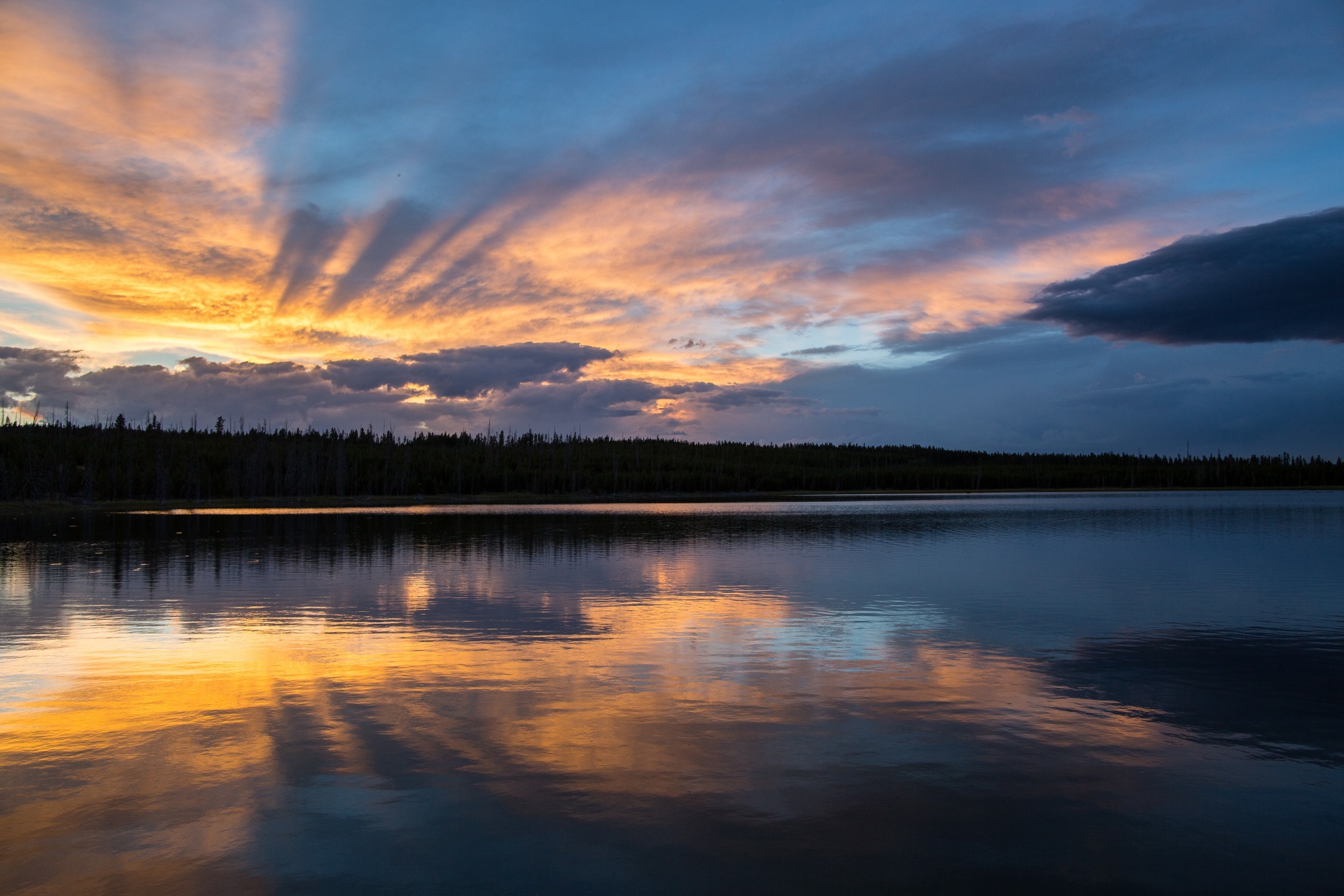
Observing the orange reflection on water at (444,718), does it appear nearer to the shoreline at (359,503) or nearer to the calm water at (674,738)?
the calm water at (674,738)

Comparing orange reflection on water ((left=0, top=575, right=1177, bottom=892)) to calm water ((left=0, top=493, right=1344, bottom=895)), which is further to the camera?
orange reflection on water ((left=0, top=575, right=1177, bottom=892))

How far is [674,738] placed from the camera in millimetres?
11625

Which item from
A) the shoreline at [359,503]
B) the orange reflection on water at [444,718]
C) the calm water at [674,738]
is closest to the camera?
the calm water at [674,738]

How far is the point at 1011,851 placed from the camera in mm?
8172

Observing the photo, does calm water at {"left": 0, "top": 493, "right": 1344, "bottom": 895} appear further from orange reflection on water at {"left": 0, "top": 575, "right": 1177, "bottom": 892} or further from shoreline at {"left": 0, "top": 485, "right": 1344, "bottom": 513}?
shoreline at {"left": 0, "top": 485, "right": 1344, "bottom": 513}

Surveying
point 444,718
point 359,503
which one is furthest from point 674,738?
point 359,503

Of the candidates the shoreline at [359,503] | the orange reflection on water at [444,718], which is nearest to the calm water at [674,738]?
the orange reflection on water at [444,718]

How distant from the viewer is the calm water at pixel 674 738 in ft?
26.3

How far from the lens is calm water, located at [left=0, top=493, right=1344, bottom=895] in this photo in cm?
802

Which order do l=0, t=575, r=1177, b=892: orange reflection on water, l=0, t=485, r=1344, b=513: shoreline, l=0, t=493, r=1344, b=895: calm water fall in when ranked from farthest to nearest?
l=0, t=485, r=1344, b=513: shoreline → l=0, t=575, r=1177, b=892: orange reflection on water → l=0, t=493, r=1344, b=895: calm water

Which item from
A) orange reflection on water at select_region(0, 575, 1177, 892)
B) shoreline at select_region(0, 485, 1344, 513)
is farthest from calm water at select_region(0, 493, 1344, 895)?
shoreline at select_region(0, 485, 1344, 513)

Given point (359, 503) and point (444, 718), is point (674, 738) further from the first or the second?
point (359, 503)

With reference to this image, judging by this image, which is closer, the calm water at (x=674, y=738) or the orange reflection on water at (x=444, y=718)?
the calm water at (x=674, y=738)

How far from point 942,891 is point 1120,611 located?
18.3 m
